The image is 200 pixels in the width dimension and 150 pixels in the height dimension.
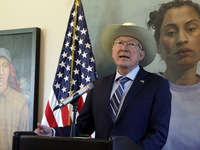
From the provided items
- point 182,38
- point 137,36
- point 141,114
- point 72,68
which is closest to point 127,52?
point 137,36

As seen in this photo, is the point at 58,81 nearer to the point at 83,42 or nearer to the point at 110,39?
the point at 83,42

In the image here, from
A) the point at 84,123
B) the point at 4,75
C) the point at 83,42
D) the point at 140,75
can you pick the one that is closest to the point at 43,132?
the point at 84,123

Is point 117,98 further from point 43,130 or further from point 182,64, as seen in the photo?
point 182,64

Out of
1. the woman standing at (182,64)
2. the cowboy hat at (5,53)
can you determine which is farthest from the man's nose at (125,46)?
the cowboy hat at (5,53)

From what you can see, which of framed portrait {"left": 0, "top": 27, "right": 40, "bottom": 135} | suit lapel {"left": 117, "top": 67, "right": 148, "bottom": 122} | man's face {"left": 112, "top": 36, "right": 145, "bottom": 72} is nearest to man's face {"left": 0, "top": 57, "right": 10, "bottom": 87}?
framed portrait {"left": 0, "top": 27, "right": 40, "bottom": 135}

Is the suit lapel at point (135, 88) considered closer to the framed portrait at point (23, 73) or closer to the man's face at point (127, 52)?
the man's face at point (127, 52)

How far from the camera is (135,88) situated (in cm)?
194

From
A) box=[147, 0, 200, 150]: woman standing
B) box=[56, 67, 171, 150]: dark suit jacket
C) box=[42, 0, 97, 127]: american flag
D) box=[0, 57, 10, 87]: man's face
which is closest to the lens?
box=[56, 67, 171, 150]: dark suit jacket

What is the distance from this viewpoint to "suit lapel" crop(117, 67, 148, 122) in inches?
73.8

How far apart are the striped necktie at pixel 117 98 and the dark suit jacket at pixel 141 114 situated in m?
0.04

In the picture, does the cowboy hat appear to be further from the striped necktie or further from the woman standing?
the woman standing

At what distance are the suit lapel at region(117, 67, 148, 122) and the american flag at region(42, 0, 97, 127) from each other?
0.73m

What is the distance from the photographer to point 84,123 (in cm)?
211

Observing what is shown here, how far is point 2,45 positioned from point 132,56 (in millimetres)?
2058
